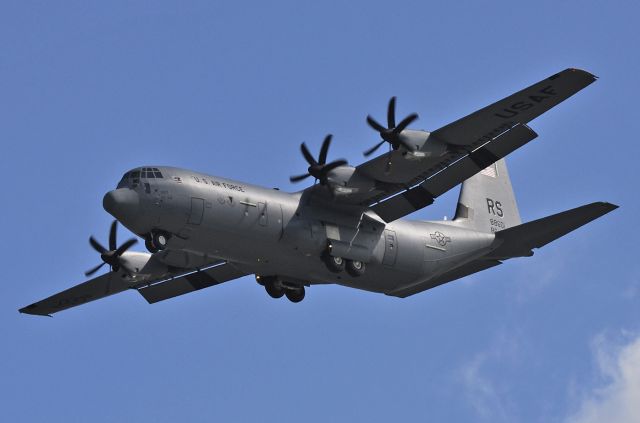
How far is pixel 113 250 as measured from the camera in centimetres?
4825

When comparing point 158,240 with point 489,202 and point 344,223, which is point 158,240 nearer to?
point 344,223

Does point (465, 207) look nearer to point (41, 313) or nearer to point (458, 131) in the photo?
point (458, 131)

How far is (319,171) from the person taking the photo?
44.5 meters

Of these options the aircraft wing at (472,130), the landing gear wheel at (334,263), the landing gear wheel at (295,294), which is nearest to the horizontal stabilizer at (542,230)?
the aircraft wing at (472,130)

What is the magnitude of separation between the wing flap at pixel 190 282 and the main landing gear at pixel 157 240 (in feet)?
17.9

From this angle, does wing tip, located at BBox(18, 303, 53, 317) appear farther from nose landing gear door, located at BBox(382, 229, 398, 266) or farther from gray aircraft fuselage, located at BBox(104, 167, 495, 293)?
nose landing gear door, located at BBox(382, 229, 398, 266)

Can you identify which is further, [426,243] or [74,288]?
[74,288]

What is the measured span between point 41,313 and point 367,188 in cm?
1468

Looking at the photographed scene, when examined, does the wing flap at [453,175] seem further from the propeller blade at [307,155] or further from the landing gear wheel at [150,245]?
the landing gear wheel at [150,245]

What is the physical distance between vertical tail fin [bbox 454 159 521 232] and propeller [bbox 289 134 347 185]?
23.6 ft

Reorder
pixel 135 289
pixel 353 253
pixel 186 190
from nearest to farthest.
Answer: pixel 186 190, pixel 353 253, pixel 135 289

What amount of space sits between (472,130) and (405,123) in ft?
7.16

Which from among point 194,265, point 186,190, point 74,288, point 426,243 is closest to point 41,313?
point 74,288

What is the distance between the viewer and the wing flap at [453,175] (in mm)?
43938
